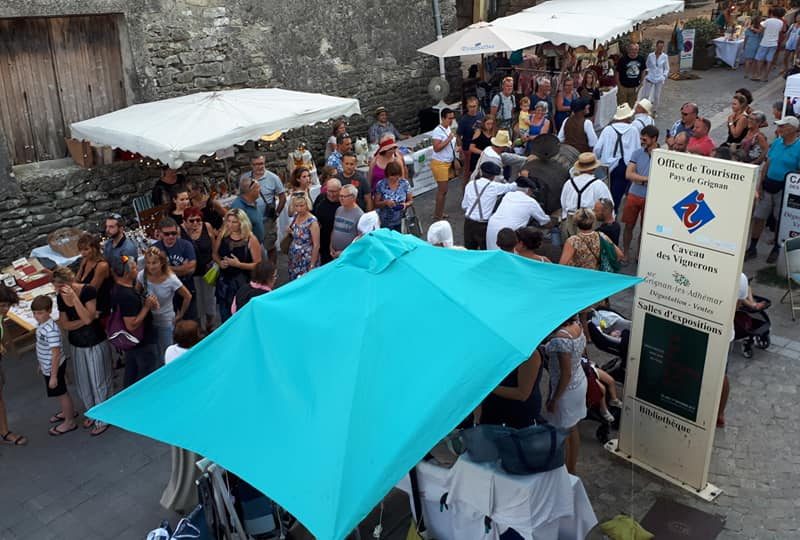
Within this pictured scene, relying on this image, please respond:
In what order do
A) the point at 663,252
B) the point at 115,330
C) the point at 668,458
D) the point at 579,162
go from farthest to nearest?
the point at 579,162 < the point at 115,330 < the point at 668,458 < the point at 663,252

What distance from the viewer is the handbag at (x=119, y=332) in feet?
21.3

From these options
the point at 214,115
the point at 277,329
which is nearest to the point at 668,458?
the point at 277,329

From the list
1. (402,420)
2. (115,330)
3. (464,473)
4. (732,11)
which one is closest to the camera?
(402,420)

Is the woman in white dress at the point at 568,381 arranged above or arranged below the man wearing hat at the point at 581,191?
below

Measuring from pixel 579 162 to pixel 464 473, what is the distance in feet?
14.1

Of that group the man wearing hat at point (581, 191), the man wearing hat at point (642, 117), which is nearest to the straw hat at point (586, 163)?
the man wearing hat at point (581, 191)

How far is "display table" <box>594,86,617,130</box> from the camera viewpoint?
13.9 metres

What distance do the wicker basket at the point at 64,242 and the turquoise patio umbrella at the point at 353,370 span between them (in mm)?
4870

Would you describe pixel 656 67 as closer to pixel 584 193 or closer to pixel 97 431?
pixel 584 193

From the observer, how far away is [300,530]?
544 centimetres

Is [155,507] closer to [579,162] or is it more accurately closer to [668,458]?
[668,458]

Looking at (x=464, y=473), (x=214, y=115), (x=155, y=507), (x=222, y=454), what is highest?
(x=214, y=115)

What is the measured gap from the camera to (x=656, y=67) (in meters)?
14.7

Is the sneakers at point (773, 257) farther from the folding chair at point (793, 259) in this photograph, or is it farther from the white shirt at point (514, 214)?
the white shirt at point (514, 214)
